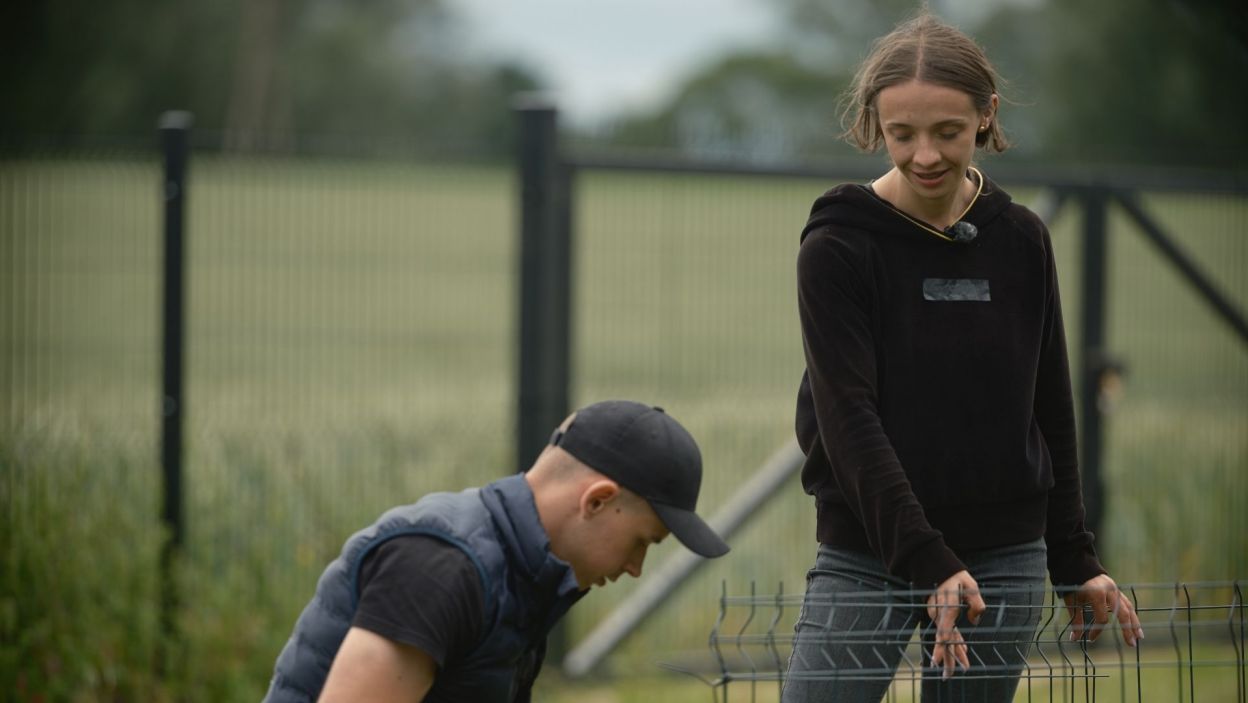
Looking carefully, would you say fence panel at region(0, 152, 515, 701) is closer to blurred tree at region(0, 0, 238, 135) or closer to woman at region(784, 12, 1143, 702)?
woman at region(784, 12, 1143, 702)

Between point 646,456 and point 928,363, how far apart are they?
2.05 feet

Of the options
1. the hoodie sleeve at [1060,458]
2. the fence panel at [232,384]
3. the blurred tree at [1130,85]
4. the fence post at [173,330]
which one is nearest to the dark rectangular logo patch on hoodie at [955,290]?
the hoodie sleeve at [1060,458]

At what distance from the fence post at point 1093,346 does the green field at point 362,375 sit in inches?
3.9

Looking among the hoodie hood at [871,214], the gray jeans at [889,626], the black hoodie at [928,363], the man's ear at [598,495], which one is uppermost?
the hoodie hood at [871,214]

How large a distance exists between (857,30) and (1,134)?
30.0 metres

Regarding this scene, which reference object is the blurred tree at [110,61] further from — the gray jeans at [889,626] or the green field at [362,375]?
the gray jeans at [889,626]

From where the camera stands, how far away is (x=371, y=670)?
2277 mm

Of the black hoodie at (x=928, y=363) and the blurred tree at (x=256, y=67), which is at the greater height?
the blurred tree at (x=256, y=67)

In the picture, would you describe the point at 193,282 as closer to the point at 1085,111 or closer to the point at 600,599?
the point at 600,599

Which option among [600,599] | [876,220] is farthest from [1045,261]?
[600,599]

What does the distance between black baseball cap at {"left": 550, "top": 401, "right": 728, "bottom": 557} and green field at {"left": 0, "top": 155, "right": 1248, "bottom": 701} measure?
3.16 meters

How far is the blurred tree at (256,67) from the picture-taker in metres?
26.1

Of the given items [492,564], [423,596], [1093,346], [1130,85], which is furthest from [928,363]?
[1130,85]

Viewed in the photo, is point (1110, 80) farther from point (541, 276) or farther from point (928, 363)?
point (928, 363)
